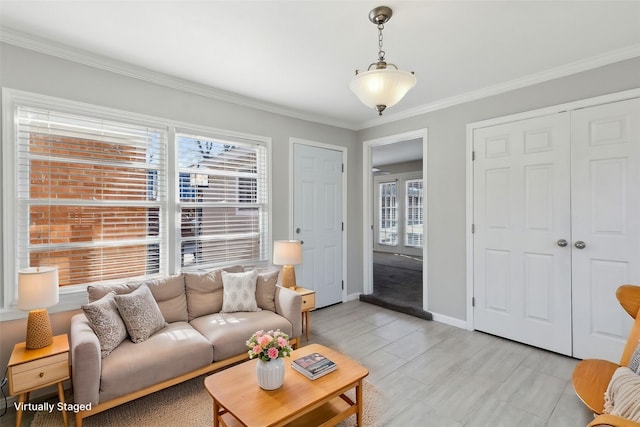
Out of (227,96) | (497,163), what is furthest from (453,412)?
(227,96)

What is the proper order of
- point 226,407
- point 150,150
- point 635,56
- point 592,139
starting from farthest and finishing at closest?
point 150,150
point 592,139
point 635,56
point 226,407

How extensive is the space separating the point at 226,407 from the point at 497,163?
3248mm

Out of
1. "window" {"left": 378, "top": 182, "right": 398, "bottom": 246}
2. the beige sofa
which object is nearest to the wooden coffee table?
the beige sofa

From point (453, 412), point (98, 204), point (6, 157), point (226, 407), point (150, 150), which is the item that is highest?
point (150, 150)

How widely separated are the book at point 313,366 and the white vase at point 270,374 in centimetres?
20

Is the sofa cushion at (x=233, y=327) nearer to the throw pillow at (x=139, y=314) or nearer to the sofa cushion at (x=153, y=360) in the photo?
the sofa cushion at (x=153, y=360)

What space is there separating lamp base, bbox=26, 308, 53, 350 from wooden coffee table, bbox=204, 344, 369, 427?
1166 mm

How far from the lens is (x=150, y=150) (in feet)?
9.66

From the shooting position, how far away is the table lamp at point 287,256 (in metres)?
3.42

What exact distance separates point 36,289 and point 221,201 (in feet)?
5.63

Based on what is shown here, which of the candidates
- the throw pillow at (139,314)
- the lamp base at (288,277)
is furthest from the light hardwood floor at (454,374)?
the throw pillow at (139,314)

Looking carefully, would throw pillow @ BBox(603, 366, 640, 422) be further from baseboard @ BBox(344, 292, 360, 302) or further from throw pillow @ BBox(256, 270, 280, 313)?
baseboard @ BBox(344, 292, 360, 302)

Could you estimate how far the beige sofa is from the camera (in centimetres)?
192

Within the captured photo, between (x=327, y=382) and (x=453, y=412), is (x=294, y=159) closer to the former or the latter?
(x=327, y=382)
